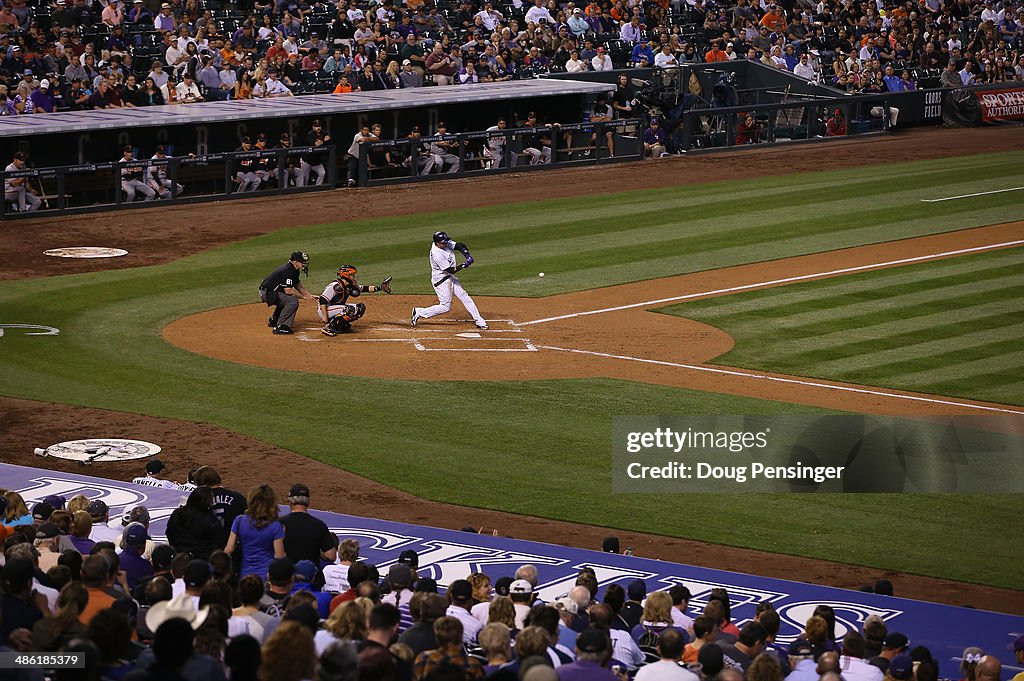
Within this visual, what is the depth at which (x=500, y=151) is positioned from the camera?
3431 centimetres

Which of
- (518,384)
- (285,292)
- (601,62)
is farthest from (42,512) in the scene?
(601,62)

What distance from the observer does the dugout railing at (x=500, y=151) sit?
3262cm

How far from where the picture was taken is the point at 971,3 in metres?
51.8

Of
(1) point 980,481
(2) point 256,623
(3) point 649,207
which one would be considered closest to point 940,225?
(3) point 649,207

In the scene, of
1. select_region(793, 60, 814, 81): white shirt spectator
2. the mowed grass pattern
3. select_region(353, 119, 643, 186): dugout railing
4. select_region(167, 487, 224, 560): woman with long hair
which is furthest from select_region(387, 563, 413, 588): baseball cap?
select_region(793, 60, 814, 81): white shirt spectator

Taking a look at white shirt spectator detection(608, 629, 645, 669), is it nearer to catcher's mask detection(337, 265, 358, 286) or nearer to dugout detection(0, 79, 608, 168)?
catcher's mask detection(337, 265, 358, 286)

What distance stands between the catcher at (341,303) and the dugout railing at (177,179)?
977 centimetres

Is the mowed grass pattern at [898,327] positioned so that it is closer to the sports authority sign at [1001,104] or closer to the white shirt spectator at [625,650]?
the white shirt spectator at [625,650]

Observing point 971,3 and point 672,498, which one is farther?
point 971,3

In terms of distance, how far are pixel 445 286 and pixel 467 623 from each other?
12191mm

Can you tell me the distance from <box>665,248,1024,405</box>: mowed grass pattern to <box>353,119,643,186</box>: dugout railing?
1203 centimetres

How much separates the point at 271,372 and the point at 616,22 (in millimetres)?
27079

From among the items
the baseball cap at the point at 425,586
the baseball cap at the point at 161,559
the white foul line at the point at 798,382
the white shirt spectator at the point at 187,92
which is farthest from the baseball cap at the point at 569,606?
the white shirt spectator at the point at 187,92

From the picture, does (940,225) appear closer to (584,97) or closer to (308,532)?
(584,97)
